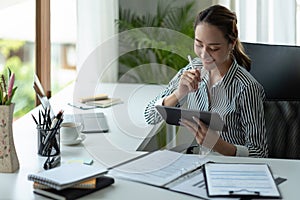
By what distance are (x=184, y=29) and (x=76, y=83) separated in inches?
35.5

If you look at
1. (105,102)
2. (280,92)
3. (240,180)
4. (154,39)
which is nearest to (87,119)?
(105,102)

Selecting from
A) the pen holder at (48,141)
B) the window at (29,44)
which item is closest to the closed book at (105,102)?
the window at (29,44)

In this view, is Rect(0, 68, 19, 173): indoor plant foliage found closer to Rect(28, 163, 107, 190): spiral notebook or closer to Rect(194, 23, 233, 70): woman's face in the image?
Rect(28, 163, 107, 190): spiral notebook

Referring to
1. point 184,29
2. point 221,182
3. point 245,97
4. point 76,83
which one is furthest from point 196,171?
point 184,29

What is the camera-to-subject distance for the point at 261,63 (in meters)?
2.25

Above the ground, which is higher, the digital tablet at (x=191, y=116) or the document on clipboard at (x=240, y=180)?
the digital tablet at (x=191, y=116)

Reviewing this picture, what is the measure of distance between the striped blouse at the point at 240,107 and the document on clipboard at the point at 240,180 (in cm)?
36

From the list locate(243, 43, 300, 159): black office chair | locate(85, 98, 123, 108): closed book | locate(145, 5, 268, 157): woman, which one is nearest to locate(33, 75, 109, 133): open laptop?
locate(85, 98, 123, 108): closed book

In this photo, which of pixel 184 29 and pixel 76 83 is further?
pixel 184 29

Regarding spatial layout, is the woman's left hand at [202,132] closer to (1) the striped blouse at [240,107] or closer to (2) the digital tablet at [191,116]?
(2) the digital tablet at [191,116]

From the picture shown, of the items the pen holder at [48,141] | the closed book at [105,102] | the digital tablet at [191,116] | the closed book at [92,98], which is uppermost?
the closed book at [92,98]

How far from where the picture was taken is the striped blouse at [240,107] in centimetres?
195

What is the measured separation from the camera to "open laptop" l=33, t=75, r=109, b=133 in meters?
2.00

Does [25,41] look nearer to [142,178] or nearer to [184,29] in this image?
[184,29]
